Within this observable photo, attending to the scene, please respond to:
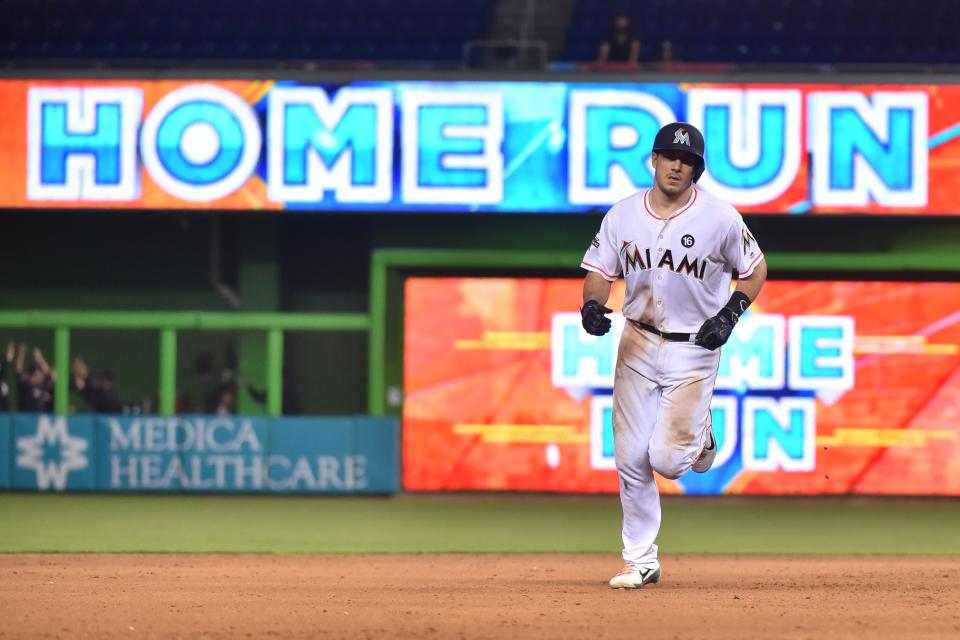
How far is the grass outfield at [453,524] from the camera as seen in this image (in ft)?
36.4

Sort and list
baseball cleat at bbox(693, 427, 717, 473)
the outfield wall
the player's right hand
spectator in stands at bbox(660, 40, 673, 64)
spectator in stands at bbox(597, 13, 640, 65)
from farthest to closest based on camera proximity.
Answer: spectator in stands at bbox(597, 13, 640, 65) < spectator in stands at bbox(660, 40, 673, 64) < the outfield wall < baseball cleat at bbox(693, 427, 717, 473) < the player's right hand

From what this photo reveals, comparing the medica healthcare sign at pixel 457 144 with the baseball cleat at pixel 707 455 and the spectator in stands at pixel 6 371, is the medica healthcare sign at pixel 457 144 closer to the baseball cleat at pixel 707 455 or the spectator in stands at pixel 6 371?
the spectator in stands at pixel 6 371

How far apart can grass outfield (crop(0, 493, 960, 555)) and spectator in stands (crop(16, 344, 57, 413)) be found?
98 centimetres

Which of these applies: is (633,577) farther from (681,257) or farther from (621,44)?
(621,44)

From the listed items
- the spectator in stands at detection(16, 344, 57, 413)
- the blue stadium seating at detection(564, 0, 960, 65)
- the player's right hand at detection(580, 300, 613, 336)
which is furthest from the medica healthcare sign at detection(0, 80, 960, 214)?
the player's right hand at detection(580, 300, 613, 336)

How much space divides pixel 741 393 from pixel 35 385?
22.6 feet

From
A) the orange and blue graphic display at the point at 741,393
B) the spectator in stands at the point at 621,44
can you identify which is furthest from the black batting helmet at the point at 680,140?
the spectator in stands at the point at 621,44

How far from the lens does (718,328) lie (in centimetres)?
723

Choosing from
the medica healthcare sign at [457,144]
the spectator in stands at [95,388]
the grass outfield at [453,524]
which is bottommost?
the grass outfield at [453,524]

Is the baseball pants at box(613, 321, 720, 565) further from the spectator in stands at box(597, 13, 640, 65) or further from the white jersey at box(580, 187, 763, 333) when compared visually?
the spectator in stands at box(597, 13, 640, 65)

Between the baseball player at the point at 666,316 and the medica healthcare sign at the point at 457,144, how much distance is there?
691 cm

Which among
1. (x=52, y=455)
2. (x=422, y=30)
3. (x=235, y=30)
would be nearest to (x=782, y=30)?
(x=422, y=30)

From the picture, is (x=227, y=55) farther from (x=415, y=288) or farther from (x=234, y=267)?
(x=415, y=288)

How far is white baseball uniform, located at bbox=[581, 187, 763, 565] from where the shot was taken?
24.4 ft
